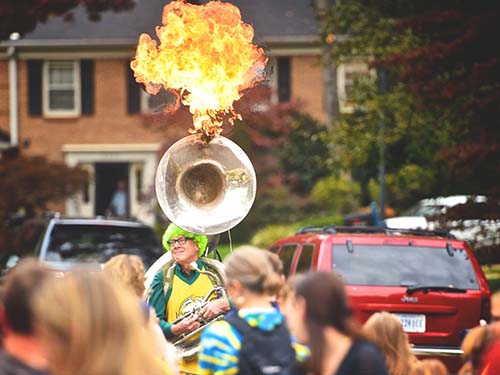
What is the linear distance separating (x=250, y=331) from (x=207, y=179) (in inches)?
111

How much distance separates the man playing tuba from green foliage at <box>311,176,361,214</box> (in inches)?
830

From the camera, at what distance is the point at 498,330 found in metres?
5.66

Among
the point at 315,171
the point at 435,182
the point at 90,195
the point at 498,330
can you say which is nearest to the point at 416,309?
the point at 498,330

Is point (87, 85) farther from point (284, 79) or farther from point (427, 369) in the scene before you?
point (427, 369)

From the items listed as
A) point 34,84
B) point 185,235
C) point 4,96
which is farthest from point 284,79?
point 185,235

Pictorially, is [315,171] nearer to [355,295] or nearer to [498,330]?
[355,295]

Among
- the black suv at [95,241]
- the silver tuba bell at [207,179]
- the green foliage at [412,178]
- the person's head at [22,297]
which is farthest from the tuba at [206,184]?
the green foliage at [412,178]

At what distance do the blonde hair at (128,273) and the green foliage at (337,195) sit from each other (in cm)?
2283

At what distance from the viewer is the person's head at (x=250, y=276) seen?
17.0 feet

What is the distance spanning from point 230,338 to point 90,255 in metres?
9.40

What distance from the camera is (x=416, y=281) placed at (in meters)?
10.4

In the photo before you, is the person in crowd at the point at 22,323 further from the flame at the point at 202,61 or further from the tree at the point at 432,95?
the tree at the point at 432,95

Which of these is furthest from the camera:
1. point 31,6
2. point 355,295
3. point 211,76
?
point 31,6

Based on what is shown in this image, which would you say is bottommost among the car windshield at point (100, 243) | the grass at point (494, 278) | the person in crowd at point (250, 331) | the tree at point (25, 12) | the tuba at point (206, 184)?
the grass at point (494, 278)
